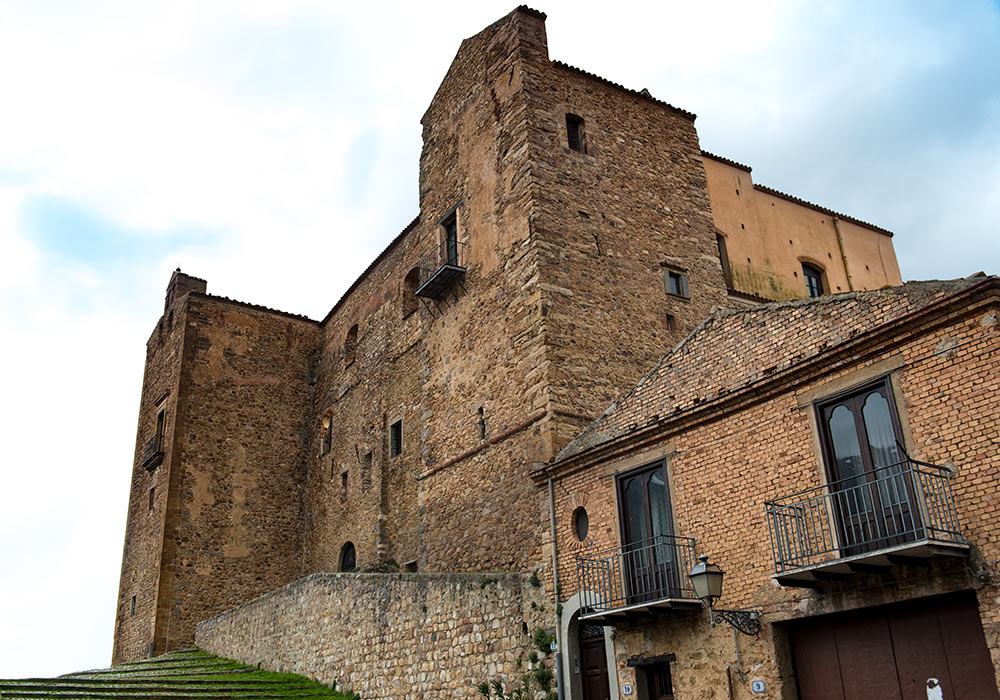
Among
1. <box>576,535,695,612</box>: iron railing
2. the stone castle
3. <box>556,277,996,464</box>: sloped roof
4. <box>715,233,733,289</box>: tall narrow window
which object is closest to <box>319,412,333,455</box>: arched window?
the stone castle

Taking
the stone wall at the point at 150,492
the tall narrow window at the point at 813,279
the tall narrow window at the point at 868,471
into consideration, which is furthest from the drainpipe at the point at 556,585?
the stone wall at the point at 150,492

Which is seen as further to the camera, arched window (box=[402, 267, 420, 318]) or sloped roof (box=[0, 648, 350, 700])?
arched window (box=[402, 267, 420, 318])

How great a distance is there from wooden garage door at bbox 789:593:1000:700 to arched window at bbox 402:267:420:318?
15897 mm

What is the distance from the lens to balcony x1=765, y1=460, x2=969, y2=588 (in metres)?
8.42

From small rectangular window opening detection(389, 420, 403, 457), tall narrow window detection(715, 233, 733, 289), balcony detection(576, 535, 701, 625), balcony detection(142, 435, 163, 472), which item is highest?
tall narrow window detection(715, 233, 733, 289)

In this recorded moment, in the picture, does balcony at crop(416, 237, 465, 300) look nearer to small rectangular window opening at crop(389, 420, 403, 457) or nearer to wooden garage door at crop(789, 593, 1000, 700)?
small rectangular window opening at crop(389, 420, 403, 457)

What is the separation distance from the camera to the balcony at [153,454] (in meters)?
27.3

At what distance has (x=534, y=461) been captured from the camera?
15117 millimetres

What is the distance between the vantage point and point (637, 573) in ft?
38.3

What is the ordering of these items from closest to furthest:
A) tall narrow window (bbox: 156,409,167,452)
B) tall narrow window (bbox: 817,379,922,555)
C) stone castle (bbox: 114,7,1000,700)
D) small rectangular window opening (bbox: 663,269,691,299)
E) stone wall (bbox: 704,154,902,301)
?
tall narrow window (bbox: 817,379,922,555)
stone castle (bbox: 114,7,1000,700)
small rectangular window opening (bbox: 663,269,691,299)
stone wall (bbox: 704,154,902,301)
tall narrow window (bbox: 156,409,167,452)

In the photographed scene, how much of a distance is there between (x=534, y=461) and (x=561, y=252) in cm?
416

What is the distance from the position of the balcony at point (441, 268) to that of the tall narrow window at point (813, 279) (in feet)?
30.5

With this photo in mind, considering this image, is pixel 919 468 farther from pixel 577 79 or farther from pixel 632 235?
pixel 577 79

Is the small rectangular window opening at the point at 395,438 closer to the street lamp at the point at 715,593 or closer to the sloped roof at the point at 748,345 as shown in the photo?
the sloped roof at the point at 748,345
